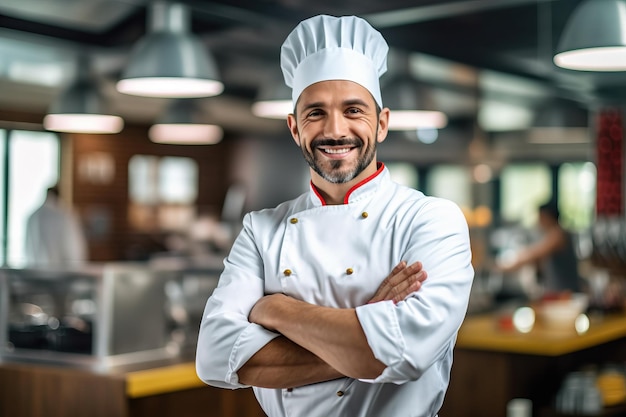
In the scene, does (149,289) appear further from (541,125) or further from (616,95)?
(541,125)

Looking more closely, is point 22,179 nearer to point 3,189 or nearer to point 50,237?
point 3,189

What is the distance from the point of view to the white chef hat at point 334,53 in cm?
186

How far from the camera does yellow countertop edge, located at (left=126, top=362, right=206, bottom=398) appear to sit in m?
3.32

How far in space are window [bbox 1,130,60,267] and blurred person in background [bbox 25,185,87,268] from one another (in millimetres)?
2311

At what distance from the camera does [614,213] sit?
23.6ft

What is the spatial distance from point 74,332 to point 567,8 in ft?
7.36

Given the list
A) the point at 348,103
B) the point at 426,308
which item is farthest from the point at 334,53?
the point at 426,308

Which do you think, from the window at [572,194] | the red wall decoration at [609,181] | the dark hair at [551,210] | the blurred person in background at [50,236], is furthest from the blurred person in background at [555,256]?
the window at [572,194]

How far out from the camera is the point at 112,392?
3.34 meters

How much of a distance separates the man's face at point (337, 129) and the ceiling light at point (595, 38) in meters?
1.21

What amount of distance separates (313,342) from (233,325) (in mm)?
197

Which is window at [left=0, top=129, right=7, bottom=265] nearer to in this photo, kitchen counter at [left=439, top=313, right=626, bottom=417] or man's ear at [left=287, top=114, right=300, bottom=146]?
kitchen counter at [left=439, top=313, right=626, bottom=417]

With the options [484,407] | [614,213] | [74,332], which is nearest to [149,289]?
[74,332]

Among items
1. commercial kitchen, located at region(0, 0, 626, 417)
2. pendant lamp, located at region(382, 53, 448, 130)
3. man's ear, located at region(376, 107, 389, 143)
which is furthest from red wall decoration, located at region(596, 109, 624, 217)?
man's ear, located at region(376, 107, 389, 143)
